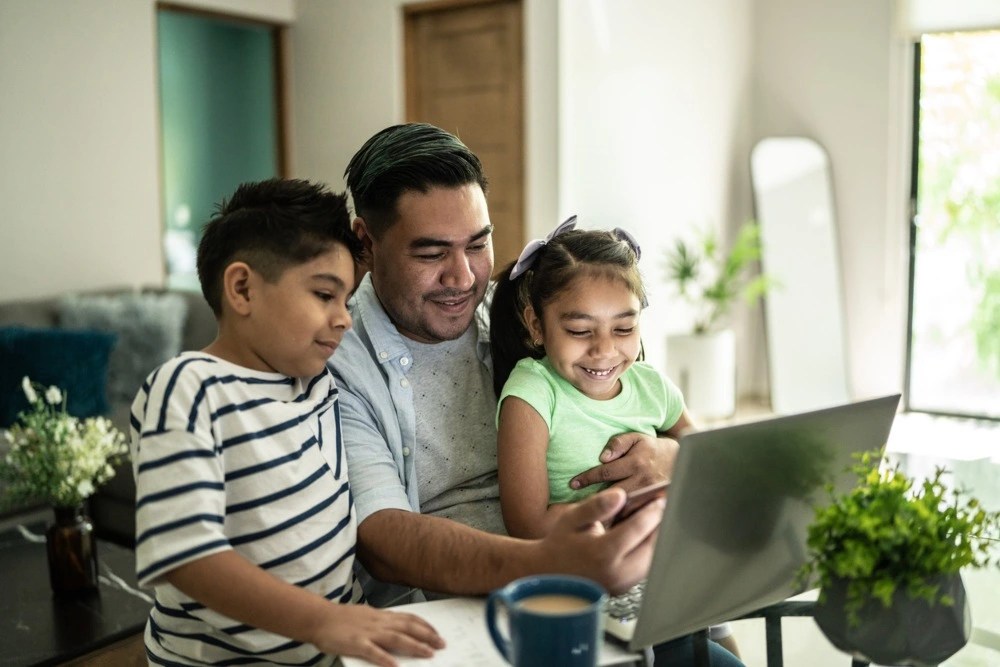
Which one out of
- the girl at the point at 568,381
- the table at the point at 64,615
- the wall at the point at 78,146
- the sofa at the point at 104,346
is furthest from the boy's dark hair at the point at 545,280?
the wall at the point at 78,146

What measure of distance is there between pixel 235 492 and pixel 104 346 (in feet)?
10.1

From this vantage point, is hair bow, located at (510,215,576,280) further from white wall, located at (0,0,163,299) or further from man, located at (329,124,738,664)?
white wall, located at (0,0,163,299)

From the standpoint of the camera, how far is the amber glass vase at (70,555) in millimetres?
2293

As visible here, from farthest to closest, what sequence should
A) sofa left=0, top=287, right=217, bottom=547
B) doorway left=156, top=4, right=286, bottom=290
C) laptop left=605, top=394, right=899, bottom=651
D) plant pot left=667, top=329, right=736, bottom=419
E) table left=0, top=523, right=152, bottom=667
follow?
doorway left=156, top=4, right=286, bottom=290 < plant pot left=667, top=329, right=736, bottom=419 < sofa left=0, top=287, right=217, bottom=547 < table left=0, top=523, right=152, bottom=667 < laptop left=605, top=394, right=899, bottom=651

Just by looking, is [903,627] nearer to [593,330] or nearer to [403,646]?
[403,646]

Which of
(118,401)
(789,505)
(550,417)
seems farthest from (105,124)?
(789,505)

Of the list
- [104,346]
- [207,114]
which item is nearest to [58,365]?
[104,346]

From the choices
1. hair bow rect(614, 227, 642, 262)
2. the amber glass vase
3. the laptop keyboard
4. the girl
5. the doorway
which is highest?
the doorway

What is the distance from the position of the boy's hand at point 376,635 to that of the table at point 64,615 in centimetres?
130

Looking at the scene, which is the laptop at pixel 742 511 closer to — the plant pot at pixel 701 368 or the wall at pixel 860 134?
the plant pot at pixel 701 368

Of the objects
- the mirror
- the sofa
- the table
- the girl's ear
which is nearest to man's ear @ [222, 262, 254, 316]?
the girl's ear

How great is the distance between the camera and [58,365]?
3754 mm

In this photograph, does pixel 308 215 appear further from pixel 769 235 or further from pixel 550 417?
pixel 769 235

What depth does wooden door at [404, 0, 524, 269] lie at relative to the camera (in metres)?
4.80
